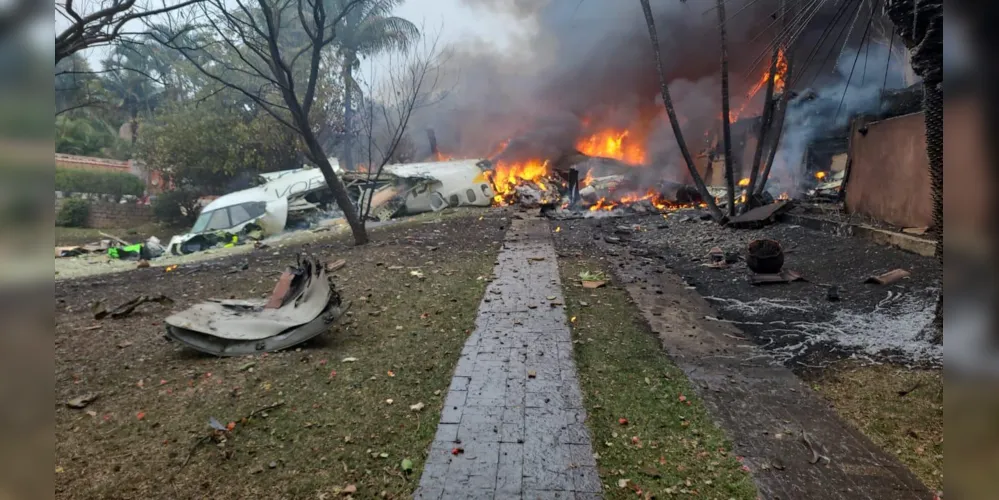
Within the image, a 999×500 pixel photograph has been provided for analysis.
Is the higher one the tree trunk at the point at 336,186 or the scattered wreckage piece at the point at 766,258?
the tree trunk at the point at 336,186

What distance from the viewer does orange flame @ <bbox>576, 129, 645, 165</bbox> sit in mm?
23922

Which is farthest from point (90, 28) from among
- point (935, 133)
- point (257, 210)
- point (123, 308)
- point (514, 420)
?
point (257, 210)

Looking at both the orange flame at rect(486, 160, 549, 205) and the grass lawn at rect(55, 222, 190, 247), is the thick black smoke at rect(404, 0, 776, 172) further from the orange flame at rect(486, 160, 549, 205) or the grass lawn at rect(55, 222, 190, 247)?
the grass lawn at rect(55, 222, 190, 247)

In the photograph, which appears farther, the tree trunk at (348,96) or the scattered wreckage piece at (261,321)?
the tree trunk at (348,96)

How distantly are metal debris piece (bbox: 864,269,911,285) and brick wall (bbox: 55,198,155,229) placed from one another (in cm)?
2422

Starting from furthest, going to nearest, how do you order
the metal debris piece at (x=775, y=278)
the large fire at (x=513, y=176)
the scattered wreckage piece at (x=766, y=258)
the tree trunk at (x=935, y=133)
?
the large fire at (x=513, y=176)
the scattered wreckage piece at (x=766, y=258)
the metal debris piece at (x=775, y=278)
the tree trunk at (x=935, y=133)

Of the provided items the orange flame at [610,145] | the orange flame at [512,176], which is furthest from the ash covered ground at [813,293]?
the orange flame at [610,145]

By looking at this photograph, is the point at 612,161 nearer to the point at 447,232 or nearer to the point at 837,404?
the point at 447,232

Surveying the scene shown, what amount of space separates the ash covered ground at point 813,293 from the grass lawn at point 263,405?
3198 millimetres

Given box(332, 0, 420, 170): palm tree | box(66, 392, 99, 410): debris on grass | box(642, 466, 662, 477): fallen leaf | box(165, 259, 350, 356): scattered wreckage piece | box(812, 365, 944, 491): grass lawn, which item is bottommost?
box(642, 466, 662, 477): fallen leaf

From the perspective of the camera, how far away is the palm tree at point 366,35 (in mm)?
20906

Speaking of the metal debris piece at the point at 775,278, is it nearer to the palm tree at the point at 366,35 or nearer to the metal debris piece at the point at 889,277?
the metal debris piece at the point at 889,277

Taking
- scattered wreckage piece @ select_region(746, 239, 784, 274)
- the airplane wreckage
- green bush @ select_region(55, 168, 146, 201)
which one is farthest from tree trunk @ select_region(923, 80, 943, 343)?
green bush @ select_region(55, 168, 146, 201)

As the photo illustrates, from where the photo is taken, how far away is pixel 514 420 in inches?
129
